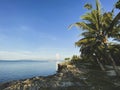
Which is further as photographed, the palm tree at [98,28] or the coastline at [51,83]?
the palm tree at [98,28]

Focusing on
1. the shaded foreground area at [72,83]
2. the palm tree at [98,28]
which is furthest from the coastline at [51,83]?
the palm tree at [98,28]

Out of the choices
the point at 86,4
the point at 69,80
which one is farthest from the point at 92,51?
the point at 69,80

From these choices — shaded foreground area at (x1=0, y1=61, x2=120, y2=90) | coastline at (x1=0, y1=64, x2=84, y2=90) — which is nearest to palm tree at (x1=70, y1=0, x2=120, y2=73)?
shaded foreground area at (x1=0, y1=61, x2=120, y2=90)

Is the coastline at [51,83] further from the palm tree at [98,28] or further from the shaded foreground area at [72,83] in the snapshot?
the palm tree at [98,28]

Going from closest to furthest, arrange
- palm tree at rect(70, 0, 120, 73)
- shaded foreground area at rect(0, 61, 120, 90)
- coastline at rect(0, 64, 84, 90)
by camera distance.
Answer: shaded foreground area at rect(0, 61, 120, 90) → coastline at rect(0, 64, 84, 90) → palm tree at rect(70, 0, 120, 73)

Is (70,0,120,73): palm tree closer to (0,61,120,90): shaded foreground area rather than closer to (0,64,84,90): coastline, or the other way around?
(0,61,120,90): shaded foreground area

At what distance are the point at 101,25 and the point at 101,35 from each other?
61.5 inches

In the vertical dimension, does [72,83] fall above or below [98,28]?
below

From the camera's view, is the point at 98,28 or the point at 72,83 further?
the point at 98,28

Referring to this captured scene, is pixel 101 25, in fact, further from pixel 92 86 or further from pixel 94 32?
pixel 92 86

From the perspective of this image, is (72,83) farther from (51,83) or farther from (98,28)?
(98,28)

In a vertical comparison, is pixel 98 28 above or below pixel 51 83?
above

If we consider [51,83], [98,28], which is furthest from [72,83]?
[98,28]

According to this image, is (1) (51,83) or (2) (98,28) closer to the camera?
(1) (51,83)
